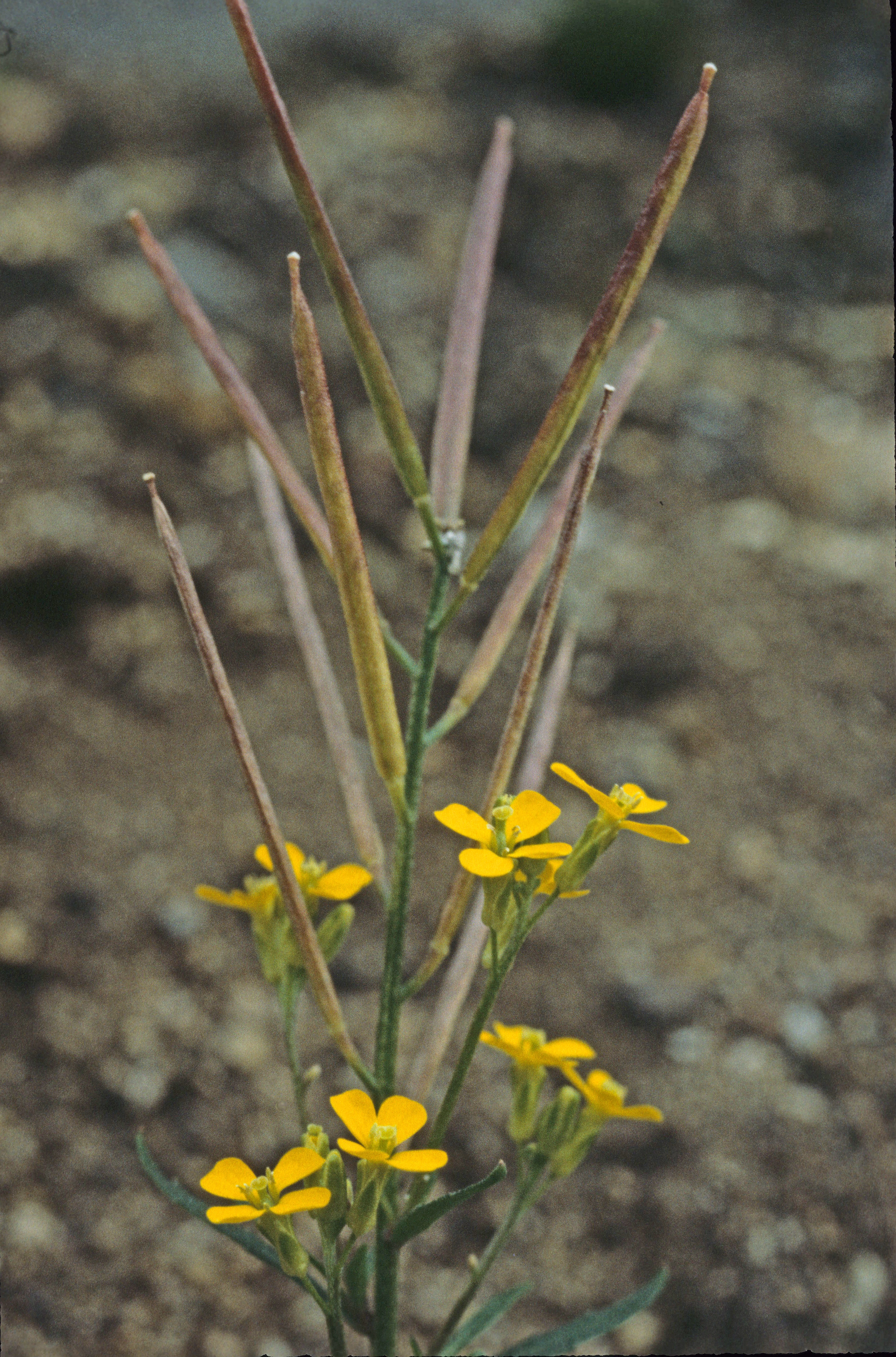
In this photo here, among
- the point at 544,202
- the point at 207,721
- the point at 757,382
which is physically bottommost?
the point at 207,721

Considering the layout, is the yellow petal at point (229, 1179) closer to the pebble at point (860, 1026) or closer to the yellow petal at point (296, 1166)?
the yellow petal at point (296, 1166)

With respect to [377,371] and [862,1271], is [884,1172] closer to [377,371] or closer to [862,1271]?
[862,1271]

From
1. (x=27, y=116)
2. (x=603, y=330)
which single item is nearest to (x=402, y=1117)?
(x=603, y=330)

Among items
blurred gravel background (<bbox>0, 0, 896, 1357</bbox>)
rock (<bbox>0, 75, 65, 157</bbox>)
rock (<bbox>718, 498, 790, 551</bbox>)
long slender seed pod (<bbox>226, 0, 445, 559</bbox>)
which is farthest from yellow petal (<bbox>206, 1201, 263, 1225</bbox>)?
rock (<bbox>0, 75, 65, 157</bbox>)

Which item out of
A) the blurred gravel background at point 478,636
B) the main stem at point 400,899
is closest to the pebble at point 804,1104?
the blurred gravel background at point 478,636

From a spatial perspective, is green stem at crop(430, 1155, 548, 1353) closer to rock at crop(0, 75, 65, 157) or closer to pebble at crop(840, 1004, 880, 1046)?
pebble at crop(840, 1004, 880, 1046)

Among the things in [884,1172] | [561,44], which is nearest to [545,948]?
[884,1172]
